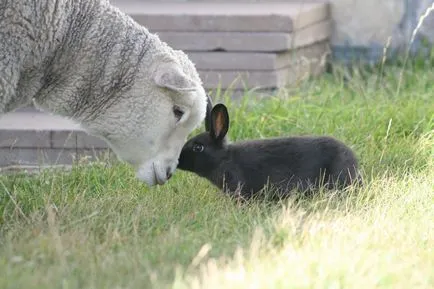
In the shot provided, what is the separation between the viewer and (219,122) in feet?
21.5

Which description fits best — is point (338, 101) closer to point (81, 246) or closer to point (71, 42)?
point (71, 42)

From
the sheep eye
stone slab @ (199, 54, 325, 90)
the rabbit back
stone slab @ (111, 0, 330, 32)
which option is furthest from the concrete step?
stone slab @ (111, 0, 330, 32)

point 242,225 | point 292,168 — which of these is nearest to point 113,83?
point 242,225

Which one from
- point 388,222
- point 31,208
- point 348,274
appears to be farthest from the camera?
point 31,208

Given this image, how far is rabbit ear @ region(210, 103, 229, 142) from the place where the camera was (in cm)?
645

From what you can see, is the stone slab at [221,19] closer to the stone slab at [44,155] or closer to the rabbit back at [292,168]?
the stone slab at [44,155]

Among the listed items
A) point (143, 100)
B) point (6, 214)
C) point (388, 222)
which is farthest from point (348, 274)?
point (6, 214)

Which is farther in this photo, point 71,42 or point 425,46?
point 425,46

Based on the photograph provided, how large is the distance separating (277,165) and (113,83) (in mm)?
1073

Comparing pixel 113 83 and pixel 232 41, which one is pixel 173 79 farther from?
pixel 232 41

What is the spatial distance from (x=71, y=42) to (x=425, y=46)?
4.98m

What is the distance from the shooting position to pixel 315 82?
9.62 metres

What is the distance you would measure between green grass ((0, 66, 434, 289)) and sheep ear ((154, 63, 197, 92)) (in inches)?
26.4

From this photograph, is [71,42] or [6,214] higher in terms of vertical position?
[71,42]
